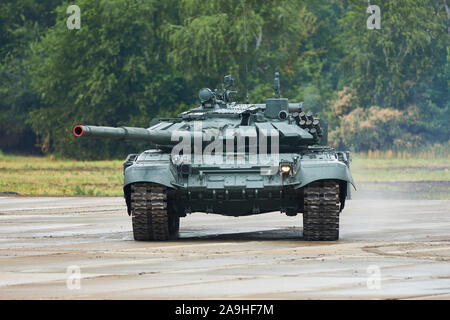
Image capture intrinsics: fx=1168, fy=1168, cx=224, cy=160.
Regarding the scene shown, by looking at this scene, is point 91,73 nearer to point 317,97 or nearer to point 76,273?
point 317,97

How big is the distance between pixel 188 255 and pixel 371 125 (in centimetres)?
4557

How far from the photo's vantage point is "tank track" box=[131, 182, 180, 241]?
1691 centimetres

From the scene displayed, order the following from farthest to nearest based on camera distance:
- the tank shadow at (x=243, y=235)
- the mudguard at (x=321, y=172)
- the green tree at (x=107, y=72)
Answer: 1. the green tree at (x=107, y=72)
2. the tank shadow at (x=243, y=235)
3. the mudguard at (x=321, y=172)

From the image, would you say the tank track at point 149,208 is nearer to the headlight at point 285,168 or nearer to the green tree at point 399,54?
the headlight at point 285,168

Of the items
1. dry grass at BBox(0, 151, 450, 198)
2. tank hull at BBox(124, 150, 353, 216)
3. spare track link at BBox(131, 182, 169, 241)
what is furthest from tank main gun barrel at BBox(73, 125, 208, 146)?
dry grass at BBox(0, 151, 450, 198)

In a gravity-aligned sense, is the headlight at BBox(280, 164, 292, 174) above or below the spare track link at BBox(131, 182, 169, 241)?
above

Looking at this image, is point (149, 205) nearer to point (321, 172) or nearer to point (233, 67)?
point (321, 172)

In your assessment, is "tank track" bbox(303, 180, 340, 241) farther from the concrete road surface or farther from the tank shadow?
the tank shadow

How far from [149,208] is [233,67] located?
40.0 metres

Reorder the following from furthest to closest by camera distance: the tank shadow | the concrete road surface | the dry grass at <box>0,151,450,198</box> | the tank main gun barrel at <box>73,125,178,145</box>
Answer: the dry grass at <box>0,151,450,198</box> < the tank shadow < the tank main gun barrel at <box>73,125,178,145</box> < the concrete road surface

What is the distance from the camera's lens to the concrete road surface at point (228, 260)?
11.0 metres

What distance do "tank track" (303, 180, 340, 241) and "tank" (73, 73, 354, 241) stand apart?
1 centimetres

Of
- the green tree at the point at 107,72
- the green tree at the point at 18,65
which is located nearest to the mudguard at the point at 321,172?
the green tree at the point at 107,72

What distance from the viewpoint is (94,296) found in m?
10.6
